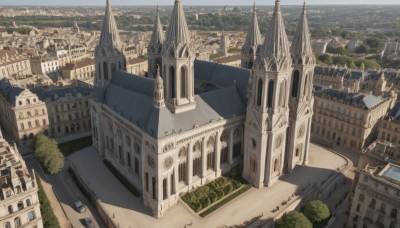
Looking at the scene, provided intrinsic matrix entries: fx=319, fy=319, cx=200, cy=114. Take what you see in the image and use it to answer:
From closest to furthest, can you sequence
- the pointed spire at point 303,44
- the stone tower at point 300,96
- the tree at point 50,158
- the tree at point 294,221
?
the tree at point 294,221 → the pointed spire at point 303,44 → the stone tower at point 300,96 → the tree at point 50,158

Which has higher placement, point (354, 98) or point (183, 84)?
point (183, 84)

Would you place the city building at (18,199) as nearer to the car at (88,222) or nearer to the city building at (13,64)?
the car at (88,222)

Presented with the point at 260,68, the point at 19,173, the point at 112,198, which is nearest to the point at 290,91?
the point at 260,68

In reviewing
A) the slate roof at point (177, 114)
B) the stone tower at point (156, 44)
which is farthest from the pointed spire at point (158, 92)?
the stone tower at point (156, 44)

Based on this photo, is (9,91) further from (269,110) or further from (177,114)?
(269,110)

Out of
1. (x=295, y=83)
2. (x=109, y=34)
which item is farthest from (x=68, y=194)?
(x=295, y=83)

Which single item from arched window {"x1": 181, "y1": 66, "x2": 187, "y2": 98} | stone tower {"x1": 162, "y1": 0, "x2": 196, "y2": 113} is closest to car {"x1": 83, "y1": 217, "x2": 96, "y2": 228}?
stone tower {"x1": 162, "y1": 0, "x2": 196, "y2": 113}

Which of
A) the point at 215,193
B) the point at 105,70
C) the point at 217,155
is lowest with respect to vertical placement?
the point at 215,193
